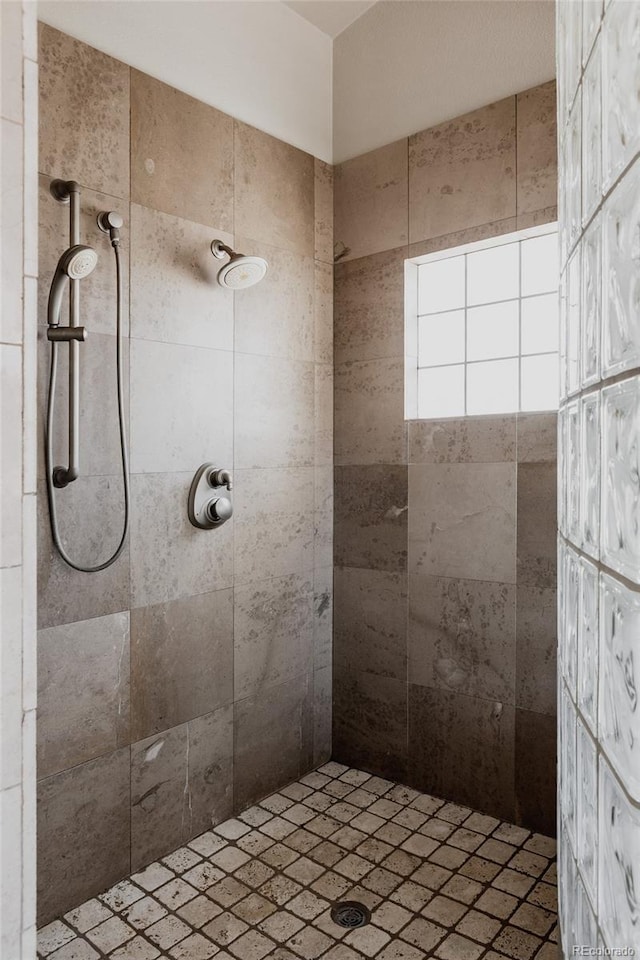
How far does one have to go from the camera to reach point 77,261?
1.76 meters

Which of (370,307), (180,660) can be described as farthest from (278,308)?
(180,660)

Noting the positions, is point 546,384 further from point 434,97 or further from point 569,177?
point 569,177

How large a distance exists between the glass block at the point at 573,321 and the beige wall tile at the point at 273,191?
198 centimetres

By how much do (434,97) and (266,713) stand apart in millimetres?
2452

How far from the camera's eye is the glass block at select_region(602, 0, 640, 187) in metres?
0.46

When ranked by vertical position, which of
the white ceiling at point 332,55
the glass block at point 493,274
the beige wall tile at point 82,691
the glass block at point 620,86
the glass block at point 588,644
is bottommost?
the beige wall tile at point 82,691

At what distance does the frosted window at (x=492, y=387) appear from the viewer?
8.07 ft

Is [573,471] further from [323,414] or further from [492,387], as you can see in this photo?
[323,414]

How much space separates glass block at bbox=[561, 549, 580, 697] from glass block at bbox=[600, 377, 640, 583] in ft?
0.41

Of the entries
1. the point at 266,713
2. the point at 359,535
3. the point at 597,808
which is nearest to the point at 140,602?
the point at 266,713

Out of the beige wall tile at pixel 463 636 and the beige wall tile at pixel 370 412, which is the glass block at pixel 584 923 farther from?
the beige wall tile at pixel 370 412

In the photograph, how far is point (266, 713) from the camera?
257cm

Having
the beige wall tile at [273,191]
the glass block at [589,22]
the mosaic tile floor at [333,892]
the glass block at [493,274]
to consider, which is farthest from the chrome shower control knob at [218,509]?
the glass block at [589,22]

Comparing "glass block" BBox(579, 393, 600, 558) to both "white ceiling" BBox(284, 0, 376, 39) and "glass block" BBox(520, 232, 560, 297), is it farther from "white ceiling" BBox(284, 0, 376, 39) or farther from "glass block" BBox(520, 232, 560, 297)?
"white ceiling" BBox(284, 0, 376, 39)
